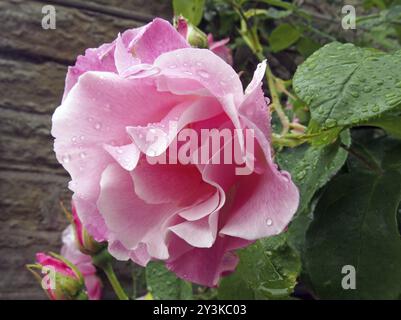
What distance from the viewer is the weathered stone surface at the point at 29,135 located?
41.0 inches

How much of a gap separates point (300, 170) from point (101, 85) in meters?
0.19

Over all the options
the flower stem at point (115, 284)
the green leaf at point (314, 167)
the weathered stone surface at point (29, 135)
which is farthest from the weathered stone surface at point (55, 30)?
the green leaf at point (314, 167)

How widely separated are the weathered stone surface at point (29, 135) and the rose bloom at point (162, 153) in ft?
2.63

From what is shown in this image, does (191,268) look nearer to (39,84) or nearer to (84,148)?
(84,148)

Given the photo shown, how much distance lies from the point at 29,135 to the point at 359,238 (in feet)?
2.77

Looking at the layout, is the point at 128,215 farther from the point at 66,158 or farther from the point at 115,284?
the point at 115,284

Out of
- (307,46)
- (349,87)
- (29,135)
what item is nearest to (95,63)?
(349,87)

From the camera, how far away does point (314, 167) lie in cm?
39

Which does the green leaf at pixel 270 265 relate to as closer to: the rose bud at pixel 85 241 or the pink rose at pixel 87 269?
the rose bud at pixel 85 241

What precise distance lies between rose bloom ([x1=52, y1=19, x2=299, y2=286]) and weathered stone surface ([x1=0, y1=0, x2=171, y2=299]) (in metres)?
0.80

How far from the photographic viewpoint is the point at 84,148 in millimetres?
286

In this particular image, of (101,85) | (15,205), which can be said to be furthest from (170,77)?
(15,205)

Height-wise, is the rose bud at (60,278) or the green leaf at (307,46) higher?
the green leaf at (307,46)

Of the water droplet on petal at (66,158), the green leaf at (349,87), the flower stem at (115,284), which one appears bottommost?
the flower stem at (115,284)
